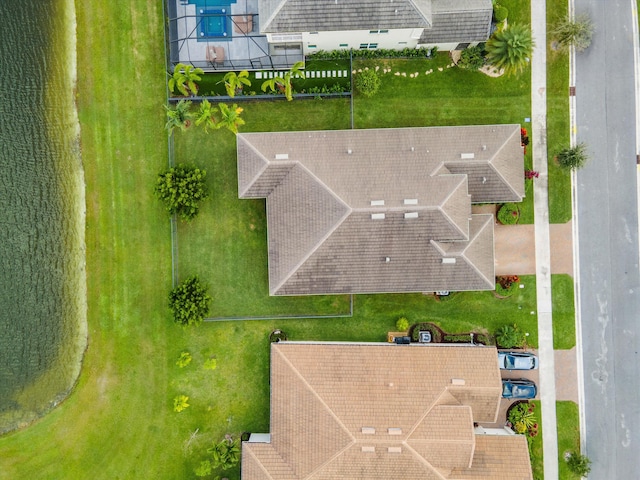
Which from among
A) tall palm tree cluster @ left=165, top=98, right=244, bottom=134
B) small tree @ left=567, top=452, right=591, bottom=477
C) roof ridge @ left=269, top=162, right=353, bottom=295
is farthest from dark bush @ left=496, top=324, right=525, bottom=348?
tall palm tree cluster @ left=165, top=98, right=244, bottom=134

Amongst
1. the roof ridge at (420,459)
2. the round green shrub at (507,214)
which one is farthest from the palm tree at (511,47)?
the roof ridge at (420,459)

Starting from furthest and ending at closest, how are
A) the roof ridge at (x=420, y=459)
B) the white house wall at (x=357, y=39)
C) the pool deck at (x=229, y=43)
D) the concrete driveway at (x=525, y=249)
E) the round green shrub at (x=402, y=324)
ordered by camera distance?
the concrete driveway at (x=525, y=249)
the round green shrub at (x=402, y=324)
the pool deck at (x=229, y=43)
the white house wall at (x=357, y=39)
the roof ridge at (x=420, y=459)

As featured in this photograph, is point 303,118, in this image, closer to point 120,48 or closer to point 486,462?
point 120,48

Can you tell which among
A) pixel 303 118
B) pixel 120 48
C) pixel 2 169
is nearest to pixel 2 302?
pixel 2 169

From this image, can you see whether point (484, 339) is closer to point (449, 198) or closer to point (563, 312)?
point (563, 312)

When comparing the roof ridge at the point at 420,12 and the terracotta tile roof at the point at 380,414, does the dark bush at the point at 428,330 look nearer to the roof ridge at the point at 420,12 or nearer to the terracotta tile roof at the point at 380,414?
the terracotta tile roof at the point at 380,414

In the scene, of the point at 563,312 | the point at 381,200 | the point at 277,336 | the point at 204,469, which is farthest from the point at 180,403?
the point at 563,312
